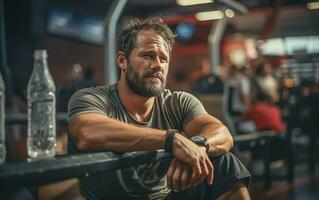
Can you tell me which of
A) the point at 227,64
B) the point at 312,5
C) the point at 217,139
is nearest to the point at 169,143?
the point at 217,139

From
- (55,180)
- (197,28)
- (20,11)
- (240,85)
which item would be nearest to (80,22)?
(20,11)

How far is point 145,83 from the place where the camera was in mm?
1865

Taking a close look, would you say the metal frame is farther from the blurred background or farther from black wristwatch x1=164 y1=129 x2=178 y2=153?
black wristwatch x1=164 y1=129 x2=178 y2=153

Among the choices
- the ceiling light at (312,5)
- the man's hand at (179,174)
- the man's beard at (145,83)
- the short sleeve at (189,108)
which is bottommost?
the man's hand at (179,174)

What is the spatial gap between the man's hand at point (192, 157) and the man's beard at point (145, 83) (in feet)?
1.05

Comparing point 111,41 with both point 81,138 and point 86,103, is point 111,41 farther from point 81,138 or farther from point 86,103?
point 81,138

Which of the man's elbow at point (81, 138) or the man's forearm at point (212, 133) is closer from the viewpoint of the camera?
the man's elbow at point (81, 138)

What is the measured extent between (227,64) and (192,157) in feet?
25.4

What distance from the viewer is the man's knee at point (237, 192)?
1.81 meters

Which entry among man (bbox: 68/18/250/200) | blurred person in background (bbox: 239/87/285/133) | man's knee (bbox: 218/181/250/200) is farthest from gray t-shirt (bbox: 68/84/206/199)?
blurred person in background (bbox: 239/87/285/133)

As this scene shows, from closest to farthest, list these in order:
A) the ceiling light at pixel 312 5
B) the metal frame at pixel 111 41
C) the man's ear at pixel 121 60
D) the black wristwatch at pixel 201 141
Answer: the black wristwatch at pixel 201 141 < the man's ear at pixel 121 60 < the metal frame at pixel 111 41 < the ceiling light at pixel 312 5

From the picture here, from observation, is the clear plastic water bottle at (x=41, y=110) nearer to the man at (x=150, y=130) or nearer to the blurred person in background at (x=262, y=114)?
the man at (x=150, y=130)

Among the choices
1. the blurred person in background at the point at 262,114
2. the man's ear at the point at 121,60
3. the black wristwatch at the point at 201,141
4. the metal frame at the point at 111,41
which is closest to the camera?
A: the black wristwatch at the point at 201,141

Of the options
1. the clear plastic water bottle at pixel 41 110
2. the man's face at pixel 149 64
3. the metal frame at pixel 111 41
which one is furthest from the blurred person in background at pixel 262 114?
the clear plastic water bottle at pixel 41 110
